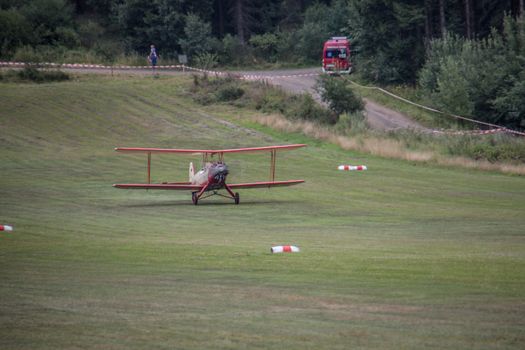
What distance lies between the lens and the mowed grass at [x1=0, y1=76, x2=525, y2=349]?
958cm

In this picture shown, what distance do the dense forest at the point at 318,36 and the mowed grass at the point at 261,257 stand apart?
12813 millimetres

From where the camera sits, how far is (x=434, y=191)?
27.9 m

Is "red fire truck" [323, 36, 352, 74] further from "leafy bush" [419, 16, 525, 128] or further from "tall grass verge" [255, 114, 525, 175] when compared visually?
"tall grass verge" [255, 114, 525, 175]

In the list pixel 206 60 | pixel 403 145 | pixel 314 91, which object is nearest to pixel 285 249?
pixel 403 145

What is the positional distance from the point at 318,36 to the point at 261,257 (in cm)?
5917

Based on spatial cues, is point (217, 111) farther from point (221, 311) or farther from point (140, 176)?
point (221, 311)

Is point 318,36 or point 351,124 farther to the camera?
point 318,36

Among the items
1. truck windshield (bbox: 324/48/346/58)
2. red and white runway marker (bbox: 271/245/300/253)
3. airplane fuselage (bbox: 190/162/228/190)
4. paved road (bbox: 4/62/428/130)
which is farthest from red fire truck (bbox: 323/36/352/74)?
red and white runway marker (bbox: 271/245/300/253)

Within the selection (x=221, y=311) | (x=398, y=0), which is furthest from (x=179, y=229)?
(x=398, y=0)

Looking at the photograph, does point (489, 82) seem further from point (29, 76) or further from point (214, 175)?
point (29, 76)

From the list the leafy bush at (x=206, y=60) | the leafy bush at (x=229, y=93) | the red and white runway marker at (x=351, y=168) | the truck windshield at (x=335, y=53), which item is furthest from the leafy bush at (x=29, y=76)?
the red and white runway marker at (x=351, y=168)

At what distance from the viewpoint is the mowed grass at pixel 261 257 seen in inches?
377

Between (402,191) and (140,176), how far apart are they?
32.1 ft

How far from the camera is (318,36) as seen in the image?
237 feet
